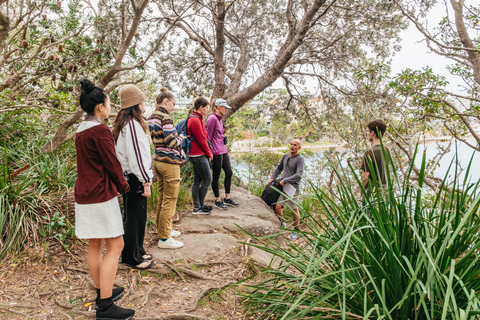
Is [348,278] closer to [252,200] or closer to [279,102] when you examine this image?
[252,200]

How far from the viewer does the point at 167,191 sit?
142 inches

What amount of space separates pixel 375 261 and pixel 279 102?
9070mm

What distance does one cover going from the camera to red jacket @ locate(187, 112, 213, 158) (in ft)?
14.5

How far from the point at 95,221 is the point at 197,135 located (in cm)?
234

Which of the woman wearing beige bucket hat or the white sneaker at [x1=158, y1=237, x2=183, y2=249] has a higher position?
the woman wearing beige bucket hat

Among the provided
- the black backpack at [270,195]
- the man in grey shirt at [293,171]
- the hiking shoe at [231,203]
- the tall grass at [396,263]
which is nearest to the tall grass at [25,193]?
the hiking shoe at [231,203]

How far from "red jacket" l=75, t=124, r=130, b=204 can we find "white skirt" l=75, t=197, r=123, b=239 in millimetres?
47

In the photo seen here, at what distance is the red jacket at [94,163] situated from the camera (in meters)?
2.25

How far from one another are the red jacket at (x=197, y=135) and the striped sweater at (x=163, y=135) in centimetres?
96

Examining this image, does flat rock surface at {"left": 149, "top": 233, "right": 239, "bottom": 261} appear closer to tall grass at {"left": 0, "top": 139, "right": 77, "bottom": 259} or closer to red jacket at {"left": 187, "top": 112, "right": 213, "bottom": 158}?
red jacket at {"left": 187, "top": 112, "right": 213, "bottom": 158}

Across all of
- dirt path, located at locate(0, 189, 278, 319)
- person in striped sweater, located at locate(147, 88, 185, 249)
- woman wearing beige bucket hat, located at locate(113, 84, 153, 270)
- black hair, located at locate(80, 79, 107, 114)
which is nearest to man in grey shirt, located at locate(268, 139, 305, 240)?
dirt path, located at locate(0, 189, 278, 319)

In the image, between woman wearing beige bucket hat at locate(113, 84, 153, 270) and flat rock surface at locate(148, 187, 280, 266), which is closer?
woman wearing beige bucket hat at locate(113, 84, 153, 270)

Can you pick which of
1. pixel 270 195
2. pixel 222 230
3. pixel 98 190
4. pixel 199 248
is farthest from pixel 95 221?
pixel 270 195

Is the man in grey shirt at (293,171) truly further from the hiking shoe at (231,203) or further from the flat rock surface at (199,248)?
the flat rock surface at (199,248)
